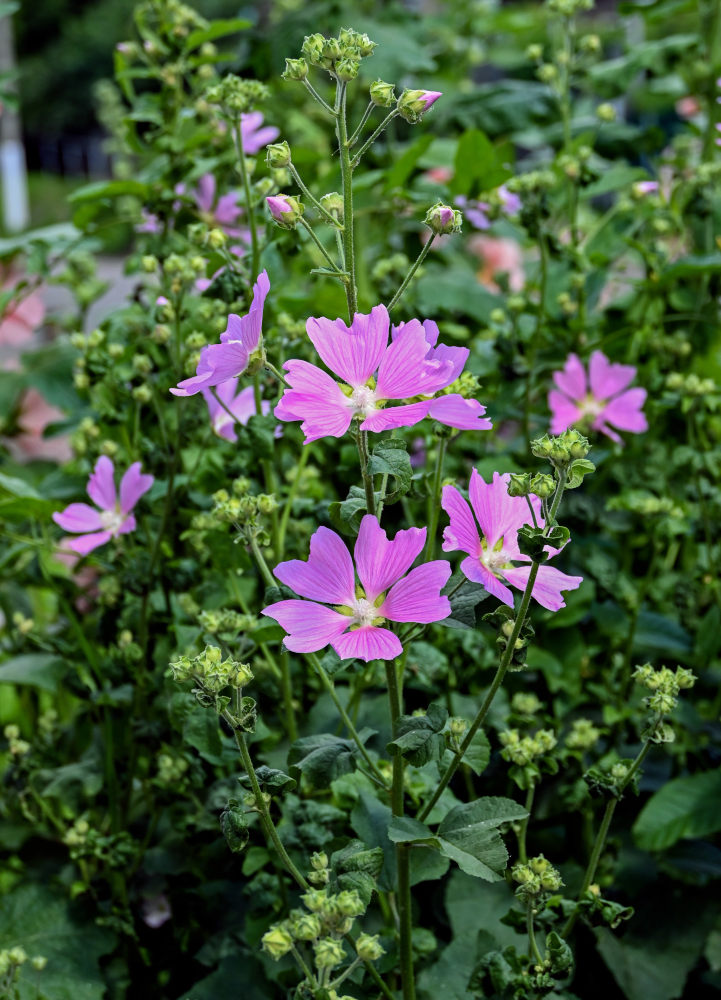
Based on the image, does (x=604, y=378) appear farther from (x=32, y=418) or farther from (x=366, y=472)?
(x=32, y=418)

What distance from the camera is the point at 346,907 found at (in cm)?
51

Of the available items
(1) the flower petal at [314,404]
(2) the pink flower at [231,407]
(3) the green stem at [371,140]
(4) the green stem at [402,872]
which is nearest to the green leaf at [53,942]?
(4) the green stem at [402,872]

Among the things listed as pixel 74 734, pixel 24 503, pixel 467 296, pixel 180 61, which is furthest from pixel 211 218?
pixel 74 734

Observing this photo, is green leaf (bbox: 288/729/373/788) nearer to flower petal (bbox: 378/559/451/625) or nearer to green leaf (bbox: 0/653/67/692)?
flower petal (bbox: 378/559/451/625)

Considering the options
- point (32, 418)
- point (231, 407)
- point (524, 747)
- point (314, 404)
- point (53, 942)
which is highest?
point (314, 404)

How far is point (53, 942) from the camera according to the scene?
869 millimetres

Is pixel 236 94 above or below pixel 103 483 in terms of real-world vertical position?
above

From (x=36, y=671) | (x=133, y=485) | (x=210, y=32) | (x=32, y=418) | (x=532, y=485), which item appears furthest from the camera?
(x=32, y=418)

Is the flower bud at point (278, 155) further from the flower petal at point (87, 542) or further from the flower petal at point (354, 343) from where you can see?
the flower petal at point (87, 542)

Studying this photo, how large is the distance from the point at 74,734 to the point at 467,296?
587 mm

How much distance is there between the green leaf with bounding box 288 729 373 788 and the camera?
0.61 meters

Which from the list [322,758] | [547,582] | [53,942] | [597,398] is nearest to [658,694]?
[547,582]

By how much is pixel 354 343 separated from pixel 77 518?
356 millimetres

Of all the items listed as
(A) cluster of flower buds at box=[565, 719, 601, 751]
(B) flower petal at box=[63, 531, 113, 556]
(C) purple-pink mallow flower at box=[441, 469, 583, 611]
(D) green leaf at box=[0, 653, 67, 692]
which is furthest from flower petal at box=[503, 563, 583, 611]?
(D) green leaf at box=[0, 653, 67, 692]
